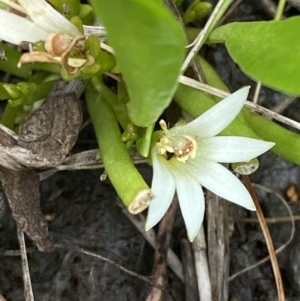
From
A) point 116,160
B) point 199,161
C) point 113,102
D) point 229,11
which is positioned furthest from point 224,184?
point 229,11

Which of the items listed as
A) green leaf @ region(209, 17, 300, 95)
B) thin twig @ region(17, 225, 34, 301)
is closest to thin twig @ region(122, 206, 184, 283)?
thin twig @ region(17, 225, 34, 301)

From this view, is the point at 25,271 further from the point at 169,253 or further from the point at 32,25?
the point at 32,25

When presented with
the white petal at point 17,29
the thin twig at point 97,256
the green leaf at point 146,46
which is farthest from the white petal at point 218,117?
the thin twig at point 97,256

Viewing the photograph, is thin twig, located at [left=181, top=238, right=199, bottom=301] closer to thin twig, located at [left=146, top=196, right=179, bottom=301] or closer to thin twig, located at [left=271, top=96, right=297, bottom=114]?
thin twig, located at [left=146, top=196, right=179, bottom=301]

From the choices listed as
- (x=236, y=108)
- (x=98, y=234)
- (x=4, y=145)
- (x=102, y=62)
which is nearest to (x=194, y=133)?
(x=236, y=108)

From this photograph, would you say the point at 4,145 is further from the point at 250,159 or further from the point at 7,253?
the point at 250,159

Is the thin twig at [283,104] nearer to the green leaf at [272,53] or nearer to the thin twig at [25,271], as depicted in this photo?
the green leaf at [272,53]

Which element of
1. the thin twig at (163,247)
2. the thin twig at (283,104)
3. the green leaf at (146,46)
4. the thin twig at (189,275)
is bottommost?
the thin twig at (189,275)
